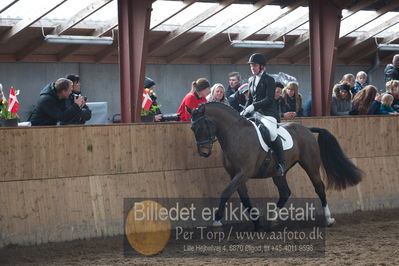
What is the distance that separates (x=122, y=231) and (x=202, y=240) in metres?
1.00

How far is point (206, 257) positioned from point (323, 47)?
6234 millimetres

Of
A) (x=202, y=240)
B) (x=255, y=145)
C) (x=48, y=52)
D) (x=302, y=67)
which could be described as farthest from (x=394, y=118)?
(x=302, y=67)

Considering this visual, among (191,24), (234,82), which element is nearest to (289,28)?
(191,24)

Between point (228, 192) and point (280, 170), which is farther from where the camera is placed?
point (280, 170)

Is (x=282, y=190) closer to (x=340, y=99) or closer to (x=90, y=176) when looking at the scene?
(x=90, y=176)

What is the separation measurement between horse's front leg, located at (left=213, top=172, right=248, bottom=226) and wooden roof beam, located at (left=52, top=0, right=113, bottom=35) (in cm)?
800

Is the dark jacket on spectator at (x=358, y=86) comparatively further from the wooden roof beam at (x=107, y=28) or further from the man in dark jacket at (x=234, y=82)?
the wooden roof beam at (x=107, y=28)

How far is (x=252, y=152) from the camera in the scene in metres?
8.74

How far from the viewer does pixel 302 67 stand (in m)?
24.3

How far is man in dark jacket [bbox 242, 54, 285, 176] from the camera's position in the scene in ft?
29.7

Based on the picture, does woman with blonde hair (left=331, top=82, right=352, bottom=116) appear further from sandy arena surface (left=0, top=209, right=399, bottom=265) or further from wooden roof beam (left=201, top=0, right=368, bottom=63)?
wooden roof beam (left=201, top=0, right=368, bottom=63)

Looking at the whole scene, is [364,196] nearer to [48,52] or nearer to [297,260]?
[297,260]

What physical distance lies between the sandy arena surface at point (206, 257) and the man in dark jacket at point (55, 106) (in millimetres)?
1508

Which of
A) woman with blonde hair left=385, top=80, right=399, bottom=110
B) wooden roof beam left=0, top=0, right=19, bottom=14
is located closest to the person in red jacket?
woman with blonde hair left=385, top=80, right=399, bottom=110
